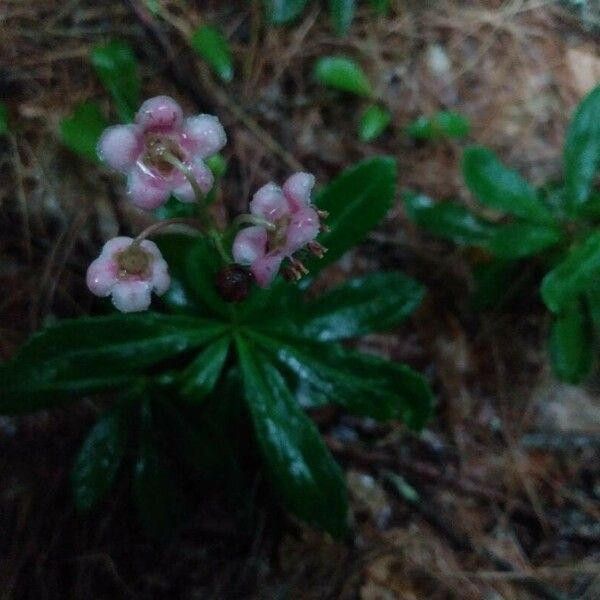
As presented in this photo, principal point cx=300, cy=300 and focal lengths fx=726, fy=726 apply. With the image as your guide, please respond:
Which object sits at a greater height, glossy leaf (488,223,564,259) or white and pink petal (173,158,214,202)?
white and pink petal (173,158,214,202)

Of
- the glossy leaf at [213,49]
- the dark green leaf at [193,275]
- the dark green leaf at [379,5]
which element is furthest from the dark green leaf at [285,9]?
the dark green leaf at [193,275]

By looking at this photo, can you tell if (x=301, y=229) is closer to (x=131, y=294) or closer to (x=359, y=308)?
(x=131, y=294)

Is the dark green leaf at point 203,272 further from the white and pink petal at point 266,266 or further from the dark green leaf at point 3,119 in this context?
the dark green leaf at point 3,119

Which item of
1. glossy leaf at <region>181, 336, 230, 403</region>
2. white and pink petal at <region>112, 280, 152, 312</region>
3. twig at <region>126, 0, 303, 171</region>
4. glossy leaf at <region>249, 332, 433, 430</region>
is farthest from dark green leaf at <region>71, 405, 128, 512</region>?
twig at <region>126, 0, 303, 171</region>

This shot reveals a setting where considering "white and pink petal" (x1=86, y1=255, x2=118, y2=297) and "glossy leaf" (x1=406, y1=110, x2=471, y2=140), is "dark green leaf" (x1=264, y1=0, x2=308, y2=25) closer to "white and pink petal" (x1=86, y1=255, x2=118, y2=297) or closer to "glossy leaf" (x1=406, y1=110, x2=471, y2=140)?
"glossy leaf" (x1=406, y1=110, x2=471, y2=140)

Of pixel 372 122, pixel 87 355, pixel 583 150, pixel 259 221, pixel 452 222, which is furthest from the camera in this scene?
pixel 372 122

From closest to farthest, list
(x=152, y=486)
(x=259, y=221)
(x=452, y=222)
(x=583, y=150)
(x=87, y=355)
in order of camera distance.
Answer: (x=259, y=221) → (x=87, y=355) → (x=152, y=486) → (x=583, y=150) → (x=452, y=222)

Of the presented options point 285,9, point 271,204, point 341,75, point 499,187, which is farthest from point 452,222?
point 271,204
